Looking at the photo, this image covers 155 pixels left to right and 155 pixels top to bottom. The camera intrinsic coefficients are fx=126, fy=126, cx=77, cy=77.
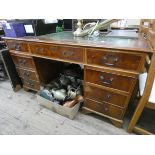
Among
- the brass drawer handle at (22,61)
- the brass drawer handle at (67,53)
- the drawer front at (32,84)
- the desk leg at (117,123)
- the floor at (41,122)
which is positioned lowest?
the floor at (41,122)

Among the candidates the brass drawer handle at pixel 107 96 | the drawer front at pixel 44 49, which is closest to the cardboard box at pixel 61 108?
the brass drawer handle at pixel 107 96

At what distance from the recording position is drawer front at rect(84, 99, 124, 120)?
111cm

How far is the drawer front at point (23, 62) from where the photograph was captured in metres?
1.41

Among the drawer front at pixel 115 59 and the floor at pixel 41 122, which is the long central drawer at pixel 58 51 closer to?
the drawer front at pixel 115 59

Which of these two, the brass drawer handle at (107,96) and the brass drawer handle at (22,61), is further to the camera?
the brass drawer handle at (22,61)

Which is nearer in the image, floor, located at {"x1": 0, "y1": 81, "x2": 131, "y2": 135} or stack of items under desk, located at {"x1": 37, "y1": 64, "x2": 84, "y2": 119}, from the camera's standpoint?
floor, located at {"x1": 0, "y1": 81, "x2": 131, "y2": 135}

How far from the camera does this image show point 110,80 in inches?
Result: 39.0

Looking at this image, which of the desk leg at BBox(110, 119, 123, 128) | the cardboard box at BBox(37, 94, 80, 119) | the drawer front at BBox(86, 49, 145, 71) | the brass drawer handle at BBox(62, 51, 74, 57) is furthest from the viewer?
the cardboard box at BBox(37, 94, 80, 119)

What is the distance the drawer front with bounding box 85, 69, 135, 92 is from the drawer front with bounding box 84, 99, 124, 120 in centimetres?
22

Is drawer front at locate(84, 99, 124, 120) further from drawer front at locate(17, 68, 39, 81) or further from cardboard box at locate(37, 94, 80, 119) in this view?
drawer front at locate(17, 68, 39, 81)

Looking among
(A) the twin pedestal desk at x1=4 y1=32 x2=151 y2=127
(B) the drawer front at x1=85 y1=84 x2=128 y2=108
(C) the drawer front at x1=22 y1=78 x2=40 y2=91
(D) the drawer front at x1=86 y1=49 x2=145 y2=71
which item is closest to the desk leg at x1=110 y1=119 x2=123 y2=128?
(A) the twin pedestal desk at x1=4 y1=32 x2=151 y2=127

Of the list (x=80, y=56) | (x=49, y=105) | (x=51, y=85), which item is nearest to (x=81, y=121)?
(x=49, y=105)
